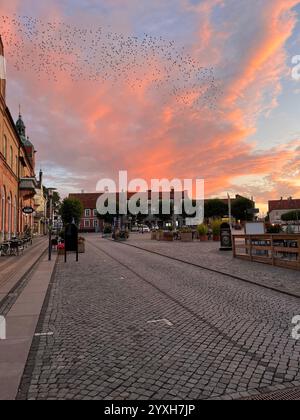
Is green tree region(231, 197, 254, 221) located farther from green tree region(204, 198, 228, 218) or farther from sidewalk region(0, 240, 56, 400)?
sidewalk region(0, 240, 56, 400)

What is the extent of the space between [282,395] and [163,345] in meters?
1.96

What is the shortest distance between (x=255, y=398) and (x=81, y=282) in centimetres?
839

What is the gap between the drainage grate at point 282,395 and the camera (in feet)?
11.5

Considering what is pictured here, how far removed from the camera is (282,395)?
3596 mm

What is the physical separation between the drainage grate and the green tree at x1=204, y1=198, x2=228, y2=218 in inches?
3623

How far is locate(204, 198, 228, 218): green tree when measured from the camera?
94625 millimetres

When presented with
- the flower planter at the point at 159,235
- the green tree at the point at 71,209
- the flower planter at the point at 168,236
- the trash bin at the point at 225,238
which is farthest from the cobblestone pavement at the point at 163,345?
the green tree at the point at 71,209

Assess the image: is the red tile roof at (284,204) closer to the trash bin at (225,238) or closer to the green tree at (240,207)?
the green tree at (240,207)

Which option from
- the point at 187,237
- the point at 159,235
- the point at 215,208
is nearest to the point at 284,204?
the point at 215,208

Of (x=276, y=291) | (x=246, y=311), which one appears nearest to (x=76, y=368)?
(x=246, y=311)

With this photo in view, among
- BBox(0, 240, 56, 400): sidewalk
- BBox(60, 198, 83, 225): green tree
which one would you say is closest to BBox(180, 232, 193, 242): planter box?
BBox(0, 240, 56, 400): sidewalk

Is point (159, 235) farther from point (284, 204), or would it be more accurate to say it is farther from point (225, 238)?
point (284, 204)

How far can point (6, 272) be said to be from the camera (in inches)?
536
